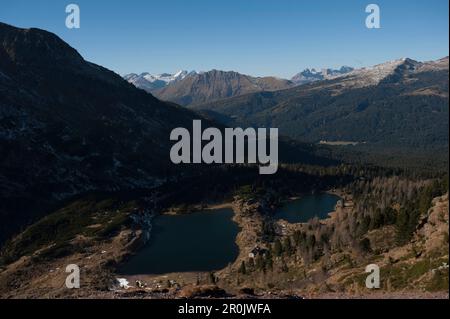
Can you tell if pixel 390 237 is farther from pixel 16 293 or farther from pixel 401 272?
pixel 16 293

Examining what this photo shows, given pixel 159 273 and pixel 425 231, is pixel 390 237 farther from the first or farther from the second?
pixel 159 273

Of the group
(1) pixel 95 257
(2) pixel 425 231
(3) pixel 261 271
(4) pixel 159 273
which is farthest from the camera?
(1) pixel 95 257

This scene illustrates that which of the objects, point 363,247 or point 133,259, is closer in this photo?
point 363,247
